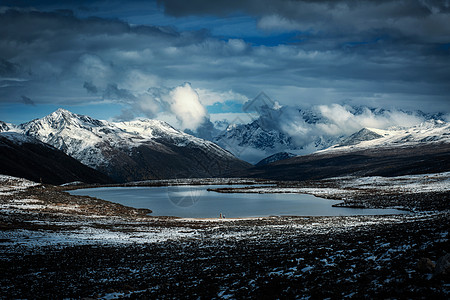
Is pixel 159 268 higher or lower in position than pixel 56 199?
lower

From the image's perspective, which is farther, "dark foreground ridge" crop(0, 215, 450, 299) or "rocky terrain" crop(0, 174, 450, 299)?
"rocky terrain" crop(0, 174, 450, 299)

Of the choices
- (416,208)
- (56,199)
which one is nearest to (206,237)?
(416,208)

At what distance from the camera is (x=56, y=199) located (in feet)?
276

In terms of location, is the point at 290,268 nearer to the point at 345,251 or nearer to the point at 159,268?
the point at 345,251

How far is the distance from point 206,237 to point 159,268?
1570cm

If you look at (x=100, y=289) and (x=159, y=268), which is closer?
(x=100, y=289)

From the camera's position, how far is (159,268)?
84.7 ft

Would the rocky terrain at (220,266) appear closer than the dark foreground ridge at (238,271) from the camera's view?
No

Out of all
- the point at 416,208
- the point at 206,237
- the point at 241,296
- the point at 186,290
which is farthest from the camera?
the point at 416,208

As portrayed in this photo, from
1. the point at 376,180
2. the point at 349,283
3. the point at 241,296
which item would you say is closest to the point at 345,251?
the point at 349,283

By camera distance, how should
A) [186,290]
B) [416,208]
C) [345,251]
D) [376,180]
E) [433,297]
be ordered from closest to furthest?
[433,297], [186,290], [345,251], [416,208], [376,180]

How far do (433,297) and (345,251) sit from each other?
33.2ft

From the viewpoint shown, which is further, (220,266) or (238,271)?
(220,266)

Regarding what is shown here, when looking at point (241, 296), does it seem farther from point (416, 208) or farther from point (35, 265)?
point (416, 208)
